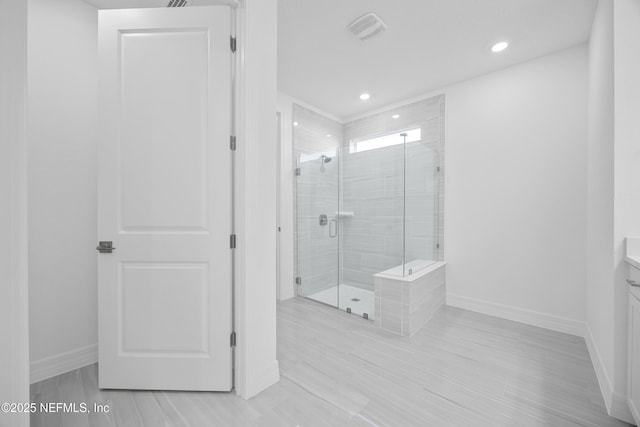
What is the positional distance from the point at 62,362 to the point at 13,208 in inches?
58.8

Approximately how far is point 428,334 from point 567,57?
9.29ft

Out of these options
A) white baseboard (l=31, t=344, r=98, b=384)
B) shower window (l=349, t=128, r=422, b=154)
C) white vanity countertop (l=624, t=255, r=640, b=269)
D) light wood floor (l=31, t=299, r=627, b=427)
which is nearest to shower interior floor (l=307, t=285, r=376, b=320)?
light wood floor (l=31, t=299, r=627, b=427)

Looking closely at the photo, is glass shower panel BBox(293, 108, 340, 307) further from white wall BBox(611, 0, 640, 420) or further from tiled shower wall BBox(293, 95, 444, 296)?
white wall BBox(611, 0, 640, 420)

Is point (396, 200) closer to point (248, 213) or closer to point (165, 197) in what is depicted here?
point (248, 213)

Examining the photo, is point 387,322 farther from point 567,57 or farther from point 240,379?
point 567,57

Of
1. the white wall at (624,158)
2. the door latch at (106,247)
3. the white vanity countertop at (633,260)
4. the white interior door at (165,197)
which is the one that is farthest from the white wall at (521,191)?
the door latch at (106,247)

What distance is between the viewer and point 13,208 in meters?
0.87

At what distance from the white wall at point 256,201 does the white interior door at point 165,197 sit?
10 cm

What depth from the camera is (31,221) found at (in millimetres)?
1622

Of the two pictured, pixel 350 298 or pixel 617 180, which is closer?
pixel 617 180

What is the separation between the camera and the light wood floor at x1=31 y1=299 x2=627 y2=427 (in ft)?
4.39

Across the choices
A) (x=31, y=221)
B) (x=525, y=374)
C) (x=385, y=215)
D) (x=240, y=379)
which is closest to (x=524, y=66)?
(x=385, y=215)

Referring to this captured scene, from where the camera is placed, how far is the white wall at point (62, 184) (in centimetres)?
164

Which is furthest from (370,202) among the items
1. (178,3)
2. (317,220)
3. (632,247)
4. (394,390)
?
(178,3)
